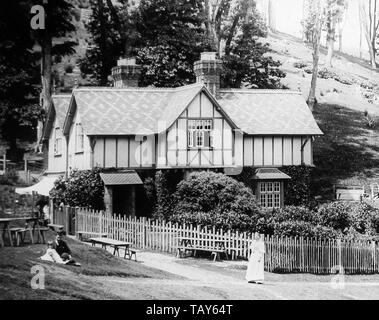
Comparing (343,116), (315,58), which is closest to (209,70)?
(315,58)

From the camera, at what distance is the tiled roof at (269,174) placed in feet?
128

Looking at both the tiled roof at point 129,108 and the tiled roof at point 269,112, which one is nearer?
the tiled roof at point 129,108

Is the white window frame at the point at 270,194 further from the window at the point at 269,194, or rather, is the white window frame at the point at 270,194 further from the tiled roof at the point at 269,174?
the tiled roof at the point at 269,174

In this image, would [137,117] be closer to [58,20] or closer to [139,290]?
[58,20]

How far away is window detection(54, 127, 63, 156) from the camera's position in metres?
41.8

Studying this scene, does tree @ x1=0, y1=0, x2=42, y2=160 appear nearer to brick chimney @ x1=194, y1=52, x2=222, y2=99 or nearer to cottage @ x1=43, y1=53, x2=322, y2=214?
cottage @ x1=43, y1=53, x2=322, y2=214

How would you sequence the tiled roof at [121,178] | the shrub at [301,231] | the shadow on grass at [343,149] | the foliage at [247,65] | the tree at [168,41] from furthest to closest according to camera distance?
the foliage at [247,65]
the shadow on grass at [343,149]
the tree at [168,41]
the tiled roof at [121,178]
the shrub at [301,231]

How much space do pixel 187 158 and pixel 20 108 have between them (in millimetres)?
15662

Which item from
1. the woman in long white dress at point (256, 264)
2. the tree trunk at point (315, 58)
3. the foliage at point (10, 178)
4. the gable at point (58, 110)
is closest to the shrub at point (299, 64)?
the tree trunk at point (315, 58)

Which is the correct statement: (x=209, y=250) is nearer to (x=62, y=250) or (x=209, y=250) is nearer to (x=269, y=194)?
(x=62, y=250)

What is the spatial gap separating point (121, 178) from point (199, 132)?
5292mm

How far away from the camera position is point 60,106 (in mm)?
41375

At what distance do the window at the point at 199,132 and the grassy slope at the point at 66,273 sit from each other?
1398 cm
